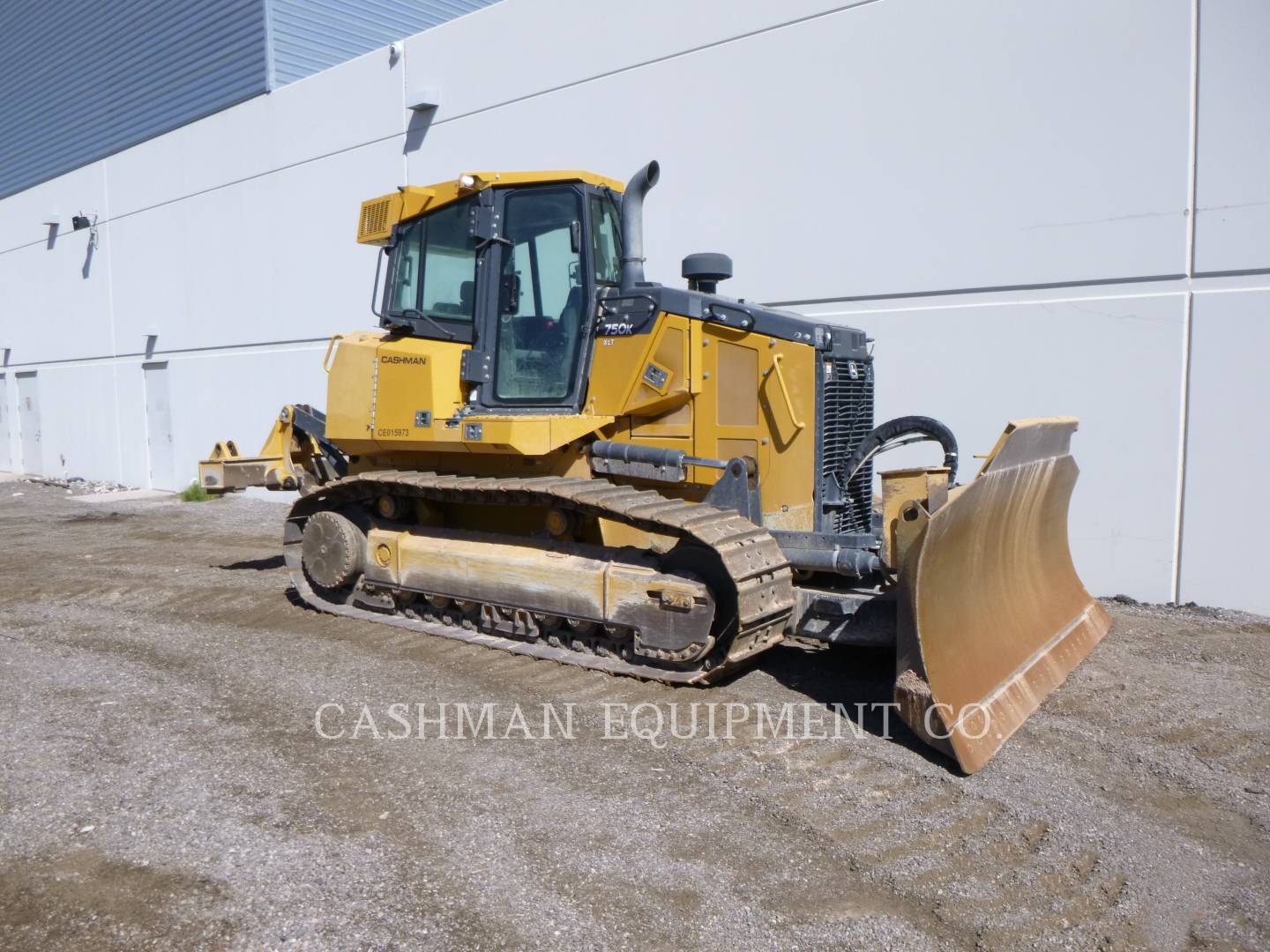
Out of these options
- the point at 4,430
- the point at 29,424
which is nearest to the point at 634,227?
the point at 29,424

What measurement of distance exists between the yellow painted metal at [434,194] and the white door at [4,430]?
20.4m

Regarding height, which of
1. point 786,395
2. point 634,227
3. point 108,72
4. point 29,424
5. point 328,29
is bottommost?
point 29,424

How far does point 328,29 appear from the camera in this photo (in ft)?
53.4

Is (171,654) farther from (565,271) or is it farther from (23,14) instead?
(23,14)

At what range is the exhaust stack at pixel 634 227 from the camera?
19.5 feet

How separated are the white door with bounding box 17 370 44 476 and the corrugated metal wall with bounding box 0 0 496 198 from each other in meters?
4.64

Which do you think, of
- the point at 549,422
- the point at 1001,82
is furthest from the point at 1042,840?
the point at 1001,82

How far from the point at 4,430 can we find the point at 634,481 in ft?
75.5

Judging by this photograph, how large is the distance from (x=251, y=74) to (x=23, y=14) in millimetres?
10556

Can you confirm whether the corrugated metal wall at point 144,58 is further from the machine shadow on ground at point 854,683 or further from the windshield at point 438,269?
the machine shadow on ground at point 854,683

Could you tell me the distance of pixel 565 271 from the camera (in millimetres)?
6176

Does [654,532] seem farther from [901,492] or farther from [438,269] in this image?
[438,269]

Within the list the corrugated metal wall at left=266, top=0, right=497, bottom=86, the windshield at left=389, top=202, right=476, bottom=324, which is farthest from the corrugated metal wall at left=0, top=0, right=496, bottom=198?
the windshield at left=389, top=202, right=476, bottom=324

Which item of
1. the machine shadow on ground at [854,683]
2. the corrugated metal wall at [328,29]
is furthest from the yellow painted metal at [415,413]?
the corrugated metal wall at [328,29]
